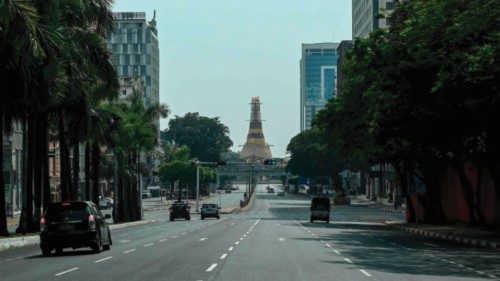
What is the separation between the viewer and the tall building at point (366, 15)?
155525 mm

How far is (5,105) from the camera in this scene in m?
40.5

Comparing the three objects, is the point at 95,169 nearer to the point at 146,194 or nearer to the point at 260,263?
the point at 260,263

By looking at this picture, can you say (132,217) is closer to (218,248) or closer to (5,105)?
(5,105)

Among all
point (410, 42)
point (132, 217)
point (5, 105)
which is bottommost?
point (132, 217)

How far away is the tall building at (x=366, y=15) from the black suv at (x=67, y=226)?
117149mm

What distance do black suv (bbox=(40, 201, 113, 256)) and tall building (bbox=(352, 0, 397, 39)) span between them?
117 metres

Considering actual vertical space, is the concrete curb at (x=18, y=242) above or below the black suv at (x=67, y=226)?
below

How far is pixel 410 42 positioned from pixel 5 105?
16967 mm

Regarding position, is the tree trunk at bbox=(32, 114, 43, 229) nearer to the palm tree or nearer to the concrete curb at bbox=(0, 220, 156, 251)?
the palm tree

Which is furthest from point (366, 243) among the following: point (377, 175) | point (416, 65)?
point (377, 175)

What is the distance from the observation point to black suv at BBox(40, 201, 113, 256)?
3108 cm

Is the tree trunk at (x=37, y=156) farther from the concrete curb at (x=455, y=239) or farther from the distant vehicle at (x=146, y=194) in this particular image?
the distant vehicle at (x=146, y=194)

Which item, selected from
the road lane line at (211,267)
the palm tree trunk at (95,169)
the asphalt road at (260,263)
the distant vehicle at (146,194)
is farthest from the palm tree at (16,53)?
the distant vehicle at (146,194)

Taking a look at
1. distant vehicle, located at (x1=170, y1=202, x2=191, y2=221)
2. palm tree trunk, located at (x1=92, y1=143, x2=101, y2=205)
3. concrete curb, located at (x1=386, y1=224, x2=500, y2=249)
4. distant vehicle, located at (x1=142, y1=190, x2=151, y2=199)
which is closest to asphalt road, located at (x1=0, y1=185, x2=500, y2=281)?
concrete curb, located at (x1=386, y1=224, x2=500, y2=249)
